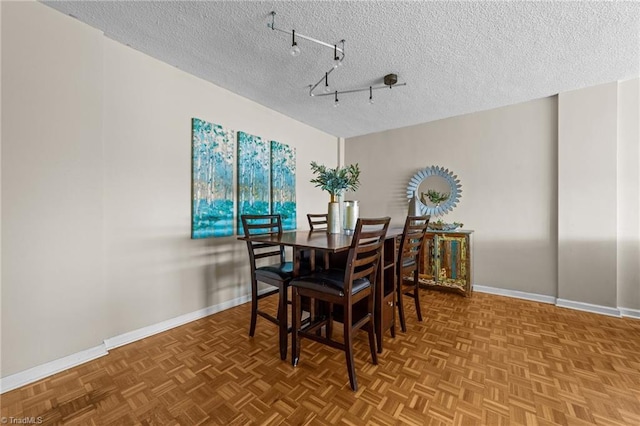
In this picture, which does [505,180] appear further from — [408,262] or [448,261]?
[408,262]

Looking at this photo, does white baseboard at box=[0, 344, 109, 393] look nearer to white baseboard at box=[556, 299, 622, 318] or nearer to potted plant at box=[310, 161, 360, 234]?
potted plant at box=[310, 161, 360, 234]

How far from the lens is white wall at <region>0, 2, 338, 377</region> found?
1690 mm

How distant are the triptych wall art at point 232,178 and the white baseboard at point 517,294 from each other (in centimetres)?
287

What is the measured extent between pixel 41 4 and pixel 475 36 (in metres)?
3.13

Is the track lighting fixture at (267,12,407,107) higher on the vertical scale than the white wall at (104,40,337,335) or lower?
higher

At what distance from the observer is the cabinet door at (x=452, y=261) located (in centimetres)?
330

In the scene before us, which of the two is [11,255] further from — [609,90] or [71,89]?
[609,90]

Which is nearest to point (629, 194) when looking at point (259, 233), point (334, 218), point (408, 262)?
point (408, 262)

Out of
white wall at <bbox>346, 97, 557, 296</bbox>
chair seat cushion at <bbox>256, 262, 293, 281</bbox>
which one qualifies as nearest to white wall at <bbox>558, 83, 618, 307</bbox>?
white wall at <bbox>346, 97, 557, 296</bbox>

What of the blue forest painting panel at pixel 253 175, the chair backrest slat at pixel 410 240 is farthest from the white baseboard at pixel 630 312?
the blue forest painting panel at pixel 253 175

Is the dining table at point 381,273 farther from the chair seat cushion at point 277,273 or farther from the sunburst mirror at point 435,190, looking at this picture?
the sunburst mirror at point 435,190

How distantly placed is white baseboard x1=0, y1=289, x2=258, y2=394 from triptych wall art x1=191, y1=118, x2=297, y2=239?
836mm

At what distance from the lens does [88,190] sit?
1976 mm

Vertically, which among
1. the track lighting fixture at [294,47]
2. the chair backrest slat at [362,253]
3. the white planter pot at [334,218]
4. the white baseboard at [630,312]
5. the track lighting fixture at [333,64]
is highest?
the track lighting fixture at [333,64]
